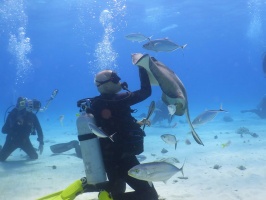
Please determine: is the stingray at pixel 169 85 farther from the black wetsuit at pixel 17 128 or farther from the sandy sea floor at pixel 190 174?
the black wetsuit at pixel 17 128

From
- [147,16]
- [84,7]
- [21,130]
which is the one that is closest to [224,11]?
[147,16]

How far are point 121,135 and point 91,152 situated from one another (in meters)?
0.56

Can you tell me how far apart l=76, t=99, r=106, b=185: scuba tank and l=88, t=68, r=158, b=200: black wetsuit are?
13 cm

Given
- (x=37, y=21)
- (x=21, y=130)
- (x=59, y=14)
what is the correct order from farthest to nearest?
(x=37, y=21) → (x=59, y=14) → (x=21, y=130)

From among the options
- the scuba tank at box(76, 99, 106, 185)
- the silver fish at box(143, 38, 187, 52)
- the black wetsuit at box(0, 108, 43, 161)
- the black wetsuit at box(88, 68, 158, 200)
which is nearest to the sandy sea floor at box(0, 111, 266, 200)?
the black wetsuit at box(0, 108, 43, 161)

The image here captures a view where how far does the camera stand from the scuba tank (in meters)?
4.23

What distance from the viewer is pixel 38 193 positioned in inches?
287

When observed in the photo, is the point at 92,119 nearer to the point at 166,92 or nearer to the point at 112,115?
the point at 112,115

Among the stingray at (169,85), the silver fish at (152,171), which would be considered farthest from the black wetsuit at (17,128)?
the stingray at (169,85)

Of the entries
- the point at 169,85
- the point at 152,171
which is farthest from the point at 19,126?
the point at 169,85

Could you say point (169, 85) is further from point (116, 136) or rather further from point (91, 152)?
point (91, 152)

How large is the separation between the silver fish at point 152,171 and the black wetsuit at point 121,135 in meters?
0.40

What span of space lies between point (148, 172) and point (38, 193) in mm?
4646

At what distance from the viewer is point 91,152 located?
426 cm
